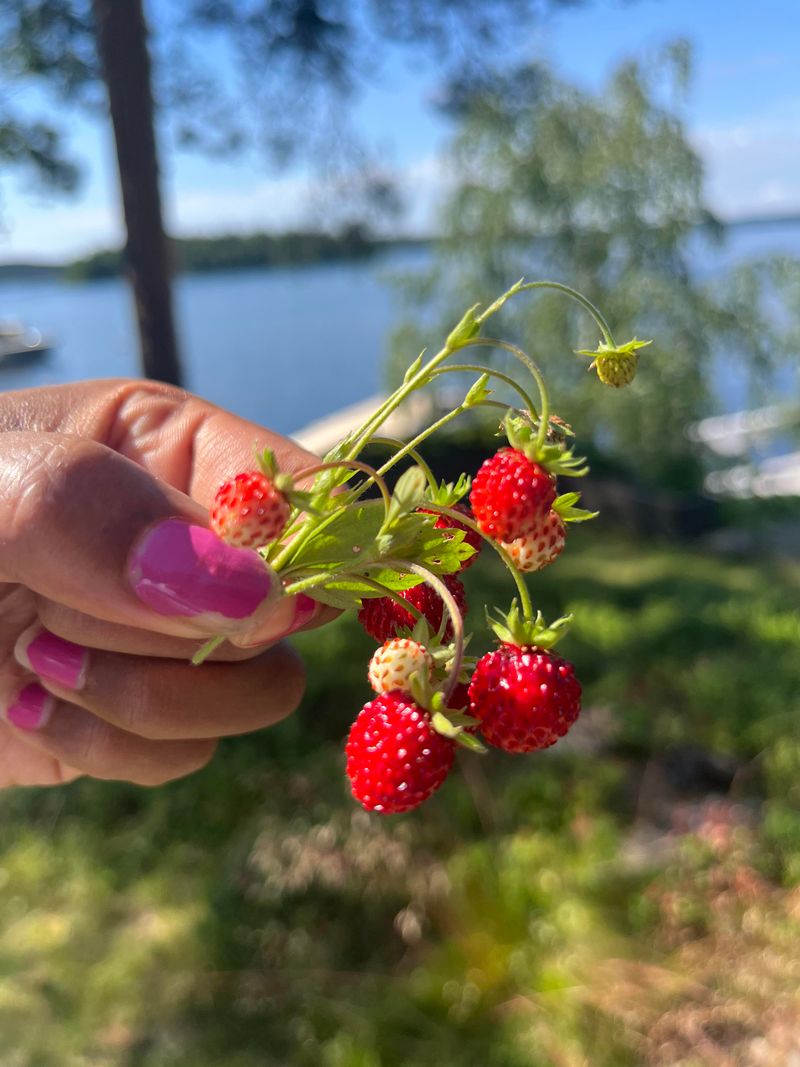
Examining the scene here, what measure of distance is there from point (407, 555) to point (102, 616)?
0.31 m

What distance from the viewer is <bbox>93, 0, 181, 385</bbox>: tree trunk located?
10.6 ft

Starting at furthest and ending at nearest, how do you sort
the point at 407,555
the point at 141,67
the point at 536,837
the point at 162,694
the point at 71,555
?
the point at 141,67 → the point at 536,837 → the point at 162,694 → the point at 71,555 → the point at 407,555

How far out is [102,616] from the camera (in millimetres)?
788

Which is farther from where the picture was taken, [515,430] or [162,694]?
[162,694]

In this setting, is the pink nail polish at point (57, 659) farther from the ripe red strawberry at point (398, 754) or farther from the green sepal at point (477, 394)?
the green sepal at point (477, 394)

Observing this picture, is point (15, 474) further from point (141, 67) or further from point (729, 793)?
point (141, 67)

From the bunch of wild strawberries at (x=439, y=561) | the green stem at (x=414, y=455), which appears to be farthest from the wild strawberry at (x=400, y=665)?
the green stem at (x=414, y=455)

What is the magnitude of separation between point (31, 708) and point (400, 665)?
0.71 meters

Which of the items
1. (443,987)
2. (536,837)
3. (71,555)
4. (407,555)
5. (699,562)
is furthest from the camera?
(699,562)

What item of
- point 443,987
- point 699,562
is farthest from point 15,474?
point 699,562

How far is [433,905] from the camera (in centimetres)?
213

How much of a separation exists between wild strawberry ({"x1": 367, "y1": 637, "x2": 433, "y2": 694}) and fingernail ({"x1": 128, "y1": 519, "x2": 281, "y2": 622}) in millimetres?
92

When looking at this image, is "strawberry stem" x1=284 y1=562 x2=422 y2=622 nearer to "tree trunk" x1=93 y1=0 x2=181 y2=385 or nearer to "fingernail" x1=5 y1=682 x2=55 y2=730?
"fingernail" x1=5 y1=682 x2=55 y2=730

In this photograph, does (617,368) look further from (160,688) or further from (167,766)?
(167,766)
